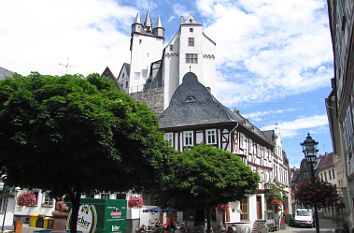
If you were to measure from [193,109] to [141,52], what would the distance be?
38161 millimetres

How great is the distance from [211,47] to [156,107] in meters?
13.7

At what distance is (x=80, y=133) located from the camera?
9406 mm

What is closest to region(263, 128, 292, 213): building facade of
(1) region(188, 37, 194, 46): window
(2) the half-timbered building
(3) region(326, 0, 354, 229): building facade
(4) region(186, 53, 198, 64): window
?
(2) the half-timbered building

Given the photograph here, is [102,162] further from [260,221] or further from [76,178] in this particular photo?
[260,221]

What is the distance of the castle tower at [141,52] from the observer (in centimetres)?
6734

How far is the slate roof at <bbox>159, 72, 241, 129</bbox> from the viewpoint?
3350 centimetres

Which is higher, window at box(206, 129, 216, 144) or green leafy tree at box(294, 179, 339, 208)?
window at box(206, 129, 216, 144)

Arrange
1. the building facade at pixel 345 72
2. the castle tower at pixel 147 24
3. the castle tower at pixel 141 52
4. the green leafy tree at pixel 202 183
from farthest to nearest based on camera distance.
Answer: the castle tower at pixel 147 24 < the castle tower at pixel 141 52 < the green leafy tree at pixel 202 183 < the building facade at pixel 345 72

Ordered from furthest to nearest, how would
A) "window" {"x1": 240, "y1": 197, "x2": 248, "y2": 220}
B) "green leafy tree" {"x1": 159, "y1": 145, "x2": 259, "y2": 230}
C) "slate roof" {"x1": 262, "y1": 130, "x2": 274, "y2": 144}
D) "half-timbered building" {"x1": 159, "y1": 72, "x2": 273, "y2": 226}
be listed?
1. "slate roof" {"x1": 262, "y1": 130, "x2": 274, "y2": 144}
2. "window" {"x1": 240, "y1": 197, "x2": 248, "y2": 220}
3. "half-timbered building" {"x1": 159, "y1": 72, "x2": 273, "y2": 226}
4. "green leafy tree" {"x1": 159, "y1": 145, "x2": 259, "y2": 230}

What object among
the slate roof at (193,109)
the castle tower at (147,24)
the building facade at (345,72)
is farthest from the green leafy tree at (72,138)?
the castle tower at (147,24)

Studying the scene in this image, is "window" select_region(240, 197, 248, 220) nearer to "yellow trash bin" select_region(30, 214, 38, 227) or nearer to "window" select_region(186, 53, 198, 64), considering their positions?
"yellow trash bin" select_region(30, 214, 38, 227)

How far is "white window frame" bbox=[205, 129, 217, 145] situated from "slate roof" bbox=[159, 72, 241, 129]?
0.87 meters

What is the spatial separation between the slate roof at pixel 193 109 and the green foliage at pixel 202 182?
9457mm

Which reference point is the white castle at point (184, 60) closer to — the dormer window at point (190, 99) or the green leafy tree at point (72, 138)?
the dormer window at point (190, 99)
